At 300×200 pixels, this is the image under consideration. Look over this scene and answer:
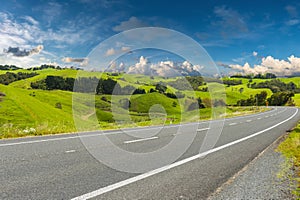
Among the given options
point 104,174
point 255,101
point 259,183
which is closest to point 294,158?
point 259,183

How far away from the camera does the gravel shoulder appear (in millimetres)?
4477

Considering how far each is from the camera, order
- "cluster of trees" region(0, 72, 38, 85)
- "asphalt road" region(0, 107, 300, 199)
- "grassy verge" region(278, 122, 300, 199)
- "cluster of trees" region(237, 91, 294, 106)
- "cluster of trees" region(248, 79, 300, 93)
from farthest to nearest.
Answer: "cluster of trees" region(248, 79, 300, 93)
"cluster of trees" region(0, 72, 38, 85)
"cluster of trees" region(237, 91, 294, 106)
"grassy verge" region(278, 122, 300, 199)
"asphalt road" region(0, 107, 300, 199)

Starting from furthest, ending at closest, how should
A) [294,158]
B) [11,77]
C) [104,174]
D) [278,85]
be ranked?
[278,85] → [11,77] → [294,158] → [104,174]

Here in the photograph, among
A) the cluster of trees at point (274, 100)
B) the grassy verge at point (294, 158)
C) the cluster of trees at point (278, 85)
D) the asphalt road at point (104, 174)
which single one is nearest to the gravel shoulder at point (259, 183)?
the grassy verge at point (294, 158)

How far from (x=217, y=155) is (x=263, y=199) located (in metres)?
3.99

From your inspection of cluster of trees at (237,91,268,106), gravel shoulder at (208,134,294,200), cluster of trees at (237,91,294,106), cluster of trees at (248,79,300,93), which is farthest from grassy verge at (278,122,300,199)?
cluster of trees at (248,79,300,93)

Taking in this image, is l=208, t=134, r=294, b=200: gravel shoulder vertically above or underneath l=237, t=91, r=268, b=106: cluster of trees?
above

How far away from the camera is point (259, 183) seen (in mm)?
5195

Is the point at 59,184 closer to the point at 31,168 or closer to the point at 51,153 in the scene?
the point at 31,168

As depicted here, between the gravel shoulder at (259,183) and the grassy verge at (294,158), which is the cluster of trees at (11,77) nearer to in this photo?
the grassy verge at (294,158)

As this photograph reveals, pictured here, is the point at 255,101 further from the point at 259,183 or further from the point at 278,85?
the point at 259,183

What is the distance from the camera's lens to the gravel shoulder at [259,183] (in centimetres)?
448

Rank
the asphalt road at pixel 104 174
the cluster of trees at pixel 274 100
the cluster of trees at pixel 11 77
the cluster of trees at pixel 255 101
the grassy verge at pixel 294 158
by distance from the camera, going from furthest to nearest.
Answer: the cluster of trees at pixel 11 77 < the cluster of trees at pixel 255 101 < the cluster of trees at pixel 274 100 < the grassy verge at pixel 294 158 < the asphalt road at pixel 104 174

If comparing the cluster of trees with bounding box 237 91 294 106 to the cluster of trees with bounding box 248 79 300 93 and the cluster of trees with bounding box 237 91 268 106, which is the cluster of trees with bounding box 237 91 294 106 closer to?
the cluster of trees with bounding box 237 91 268 106
